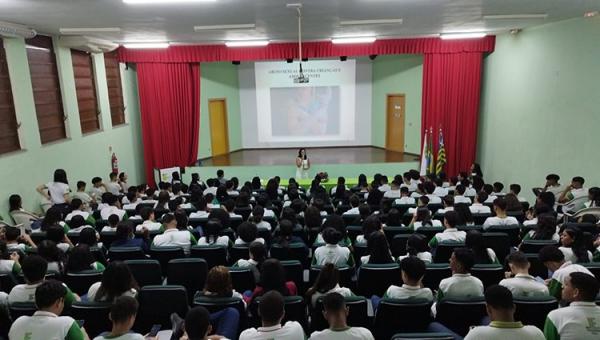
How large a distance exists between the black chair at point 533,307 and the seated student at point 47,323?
9.87 feet

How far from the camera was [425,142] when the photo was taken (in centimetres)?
1201

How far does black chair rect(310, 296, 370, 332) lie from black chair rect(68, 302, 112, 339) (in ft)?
5.08

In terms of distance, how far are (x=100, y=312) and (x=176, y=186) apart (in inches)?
200

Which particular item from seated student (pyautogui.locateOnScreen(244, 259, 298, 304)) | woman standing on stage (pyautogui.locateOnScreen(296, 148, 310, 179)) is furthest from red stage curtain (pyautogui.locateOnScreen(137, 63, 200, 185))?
seated student (pyautogui.locateOnScreen(244, 259, 298, 304))

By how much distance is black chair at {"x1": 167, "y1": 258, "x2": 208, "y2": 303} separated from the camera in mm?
4125

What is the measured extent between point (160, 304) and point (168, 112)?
970 centimetres

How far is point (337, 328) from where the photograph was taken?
2650 millimetres

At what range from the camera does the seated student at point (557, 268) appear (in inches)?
134

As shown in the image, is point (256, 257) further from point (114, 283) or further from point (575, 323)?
point (575, 323)

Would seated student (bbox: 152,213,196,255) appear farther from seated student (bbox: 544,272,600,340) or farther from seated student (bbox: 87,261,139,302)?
seated student (bbox: 544,272,600,340)

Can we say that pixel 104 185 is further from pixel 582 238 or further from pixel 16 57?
pixel 582 238

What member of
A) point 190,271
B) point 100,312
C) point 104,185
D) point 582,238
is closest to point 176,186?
point 104,185

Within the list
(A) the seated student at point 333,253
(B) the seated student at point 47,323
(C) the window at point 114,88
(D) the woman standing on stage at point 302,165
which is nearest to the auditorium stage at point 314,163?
(D) the woman standing on stage at point 302,165

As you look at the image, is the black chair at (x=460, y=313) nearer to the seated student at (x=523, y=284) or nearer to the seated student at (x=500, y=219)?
the seated student at (x=523, y=284)
